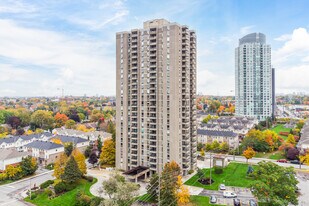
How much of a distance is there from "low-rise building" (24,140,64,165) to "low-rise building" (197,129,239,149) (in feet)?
150

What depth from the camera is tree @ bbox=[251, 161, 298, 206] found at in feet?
114

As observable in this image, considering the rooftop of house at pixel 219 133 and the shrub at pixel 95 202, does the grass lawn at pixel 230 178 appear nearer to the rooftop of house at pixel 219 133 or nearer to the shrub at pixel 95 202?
the shrub at pixel 95 202

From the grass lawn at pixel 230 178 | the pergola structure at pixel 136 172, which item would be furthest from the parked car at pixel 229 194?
the pergola structure at pixel 136 172

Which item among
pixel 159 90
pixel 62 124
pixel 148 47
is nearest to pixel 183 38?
pixel 148 47

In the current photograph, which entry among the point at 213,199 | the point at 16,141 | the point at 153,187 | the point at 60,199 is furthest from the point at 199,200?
the point at 16,141

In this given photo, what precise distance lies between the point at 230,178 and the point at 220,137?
29981 millimetres

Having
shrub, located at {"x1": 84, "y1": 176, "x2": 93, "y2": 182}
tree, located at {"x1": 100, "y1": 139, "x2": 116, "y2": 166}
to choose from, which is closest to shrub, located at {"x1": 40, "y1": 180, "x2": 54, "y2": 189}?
shrub, located at {"x1": 84, "y1": 176, "x2": 93, "y2": 182}

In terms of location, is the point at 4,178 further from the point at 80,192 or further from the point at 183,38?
the point at 183,38

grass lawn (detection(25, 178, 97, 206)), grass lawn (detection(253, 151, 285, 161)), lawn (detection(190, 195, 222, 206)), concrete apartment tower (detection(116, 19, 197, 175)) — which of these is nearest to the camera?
lawn (detection(190, 195, 222, 206))

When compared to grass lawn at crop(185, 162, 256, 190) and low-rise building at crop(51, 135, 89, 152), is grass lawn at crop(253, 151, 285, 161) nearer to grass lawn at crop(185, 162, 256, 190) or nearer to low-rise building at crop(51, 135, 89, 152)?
grass lawn at crop(185, 162, 256, 190)

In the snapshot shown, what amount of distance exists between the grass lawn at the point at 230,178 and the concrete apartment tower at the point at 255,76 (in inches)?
3283

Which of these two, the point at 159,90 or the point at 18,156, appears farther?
the point at 18,156

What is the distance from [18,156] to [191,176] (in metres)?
42.6

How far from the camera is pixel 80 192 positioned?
43.2 metres
